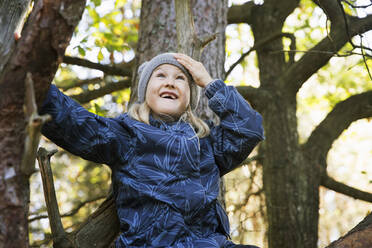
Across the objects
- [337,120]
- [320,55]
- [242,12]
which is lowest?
[337,120]

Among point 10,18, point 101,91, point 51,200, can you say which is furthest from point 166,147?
point 101,91

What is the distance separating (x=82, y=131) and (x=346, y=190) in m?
3.40

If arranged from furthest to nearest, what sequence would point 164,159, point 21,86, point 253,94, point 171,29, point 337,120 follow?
point 337,120, point 253,94, point 171,29, point 164,159, point 21,86

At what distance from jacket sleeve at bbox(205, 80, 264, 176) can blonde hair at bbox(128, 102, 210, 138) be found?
13 cm

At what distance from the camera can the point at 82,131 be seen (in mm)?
2408

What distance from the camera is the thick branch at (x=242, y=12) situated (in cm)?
582

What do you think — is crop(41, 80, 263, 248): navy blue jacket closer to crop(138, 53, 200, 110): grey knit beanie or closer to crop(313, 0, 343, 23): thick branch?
crop(138, 53, 200, 110): grey knit beanie

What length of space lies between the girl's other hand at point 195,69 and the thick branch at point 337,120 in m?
2.81

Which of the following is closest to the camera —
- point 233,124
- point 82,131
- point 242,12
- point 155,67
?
point 82,131

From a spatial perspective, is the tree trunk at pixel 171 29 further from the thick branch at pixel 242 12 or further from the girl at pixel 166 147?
the thick branch at pixel 242 12

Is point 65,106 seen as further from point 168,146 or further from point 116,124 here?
point 168,146

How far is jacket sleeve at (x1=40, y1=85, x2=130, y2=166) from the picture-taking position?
224cm

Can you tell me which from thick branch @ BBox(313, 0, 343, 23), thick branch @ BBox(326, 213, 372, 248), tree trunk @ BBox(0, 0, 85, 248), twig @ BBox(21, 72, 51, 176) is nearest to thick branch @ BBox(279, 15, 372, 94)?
thick branch @ BBox(313, 0, 343, 23)

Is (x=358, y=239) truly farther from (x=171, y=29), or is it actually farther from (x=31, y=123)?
(x=171, y=29)
